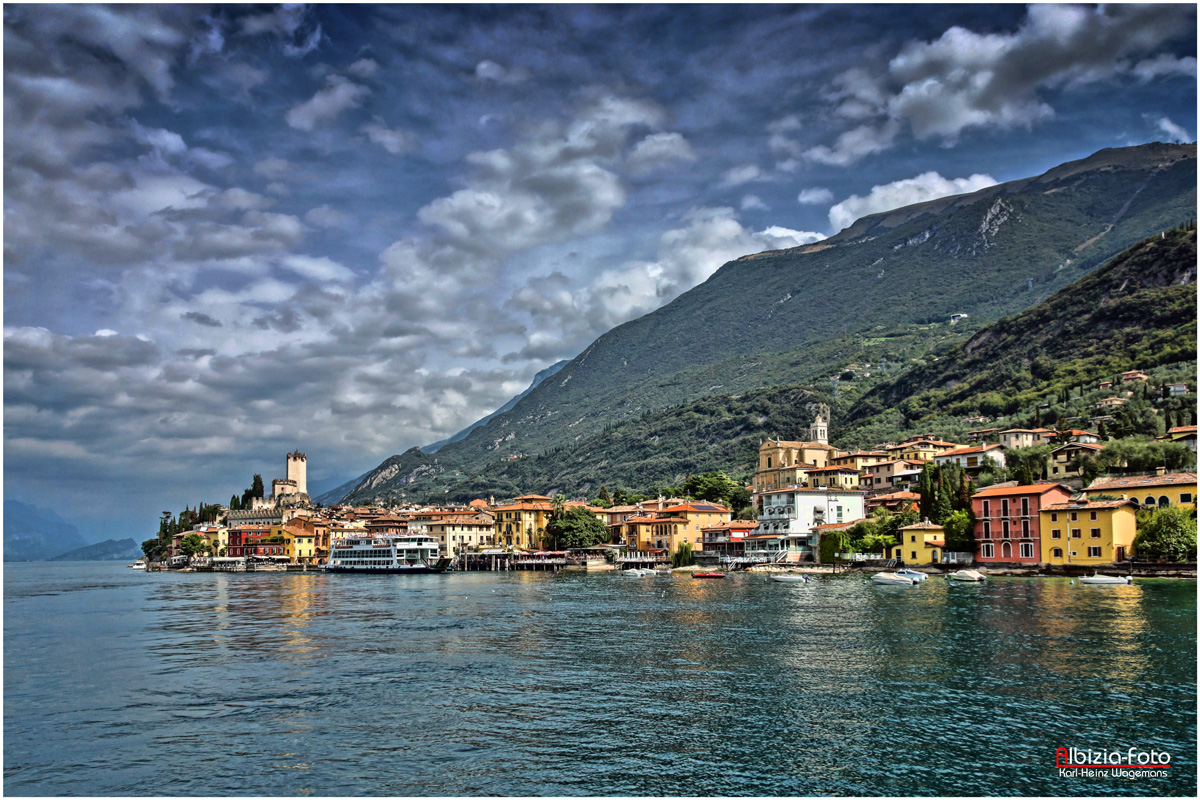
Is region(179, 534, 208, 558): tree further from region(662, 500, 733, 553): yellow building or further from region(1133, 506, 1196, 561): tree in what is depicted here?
region(1133, 506, 1196, 561): tree

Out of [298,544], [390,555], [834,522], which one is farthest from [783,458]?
[298,544]

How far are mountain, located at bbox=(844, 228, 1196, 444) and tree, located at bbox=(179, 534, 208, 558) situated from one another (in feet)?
412

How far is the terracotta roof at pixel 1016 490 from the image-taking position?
72.7 m

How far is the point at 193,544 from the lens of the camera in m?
152

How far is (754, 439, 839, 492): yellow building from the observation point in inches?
5226

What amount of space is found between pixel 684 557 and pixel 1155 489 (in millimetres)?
54852

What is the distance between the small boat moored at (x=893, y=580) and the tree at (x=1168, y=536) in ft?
58.0

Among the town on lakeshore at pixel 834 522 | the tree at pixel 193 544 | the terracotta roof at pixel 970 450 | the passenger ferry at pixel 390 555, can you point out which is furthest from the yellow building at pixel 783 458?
the tree at pixel 193 544

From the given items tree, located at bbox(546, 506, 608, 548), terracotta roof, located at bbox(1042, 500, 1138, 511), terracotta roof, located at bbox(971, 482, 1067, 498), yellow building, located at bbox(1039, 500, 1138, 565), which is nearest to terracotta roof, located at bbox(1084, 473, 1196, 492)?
terracotta roof, located at bbox(1042, 500, 1138, 511)

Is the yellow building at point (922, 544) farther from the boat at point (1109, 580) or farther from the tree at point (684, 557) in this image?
the tree at point (684, 557)

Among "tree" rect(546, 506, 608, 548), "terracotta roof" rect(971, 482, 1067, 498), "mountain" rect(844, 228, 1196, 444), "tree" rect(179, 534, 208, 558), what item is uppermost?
"mountain" rect(844, 228, 1196, 444)

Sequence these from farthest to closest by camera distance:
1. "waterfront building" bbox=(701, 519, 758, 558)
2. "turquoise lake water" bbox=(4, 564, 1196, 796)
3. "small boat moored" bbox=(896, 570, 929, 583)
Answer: "waterfront building" bbox=(701, 519, 758, 558)
"small boat moored" bbox=(896, 570, 929, 583)
"turquoise lake water" bbox=(4, 564, 1196, 796)

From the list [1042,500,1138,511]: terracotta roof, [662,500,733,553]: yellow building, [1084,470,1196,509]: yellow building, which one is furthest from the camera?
[662,500,733,553]: yellow building

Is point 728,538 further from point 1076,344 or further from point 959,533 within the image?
point 1076,344
